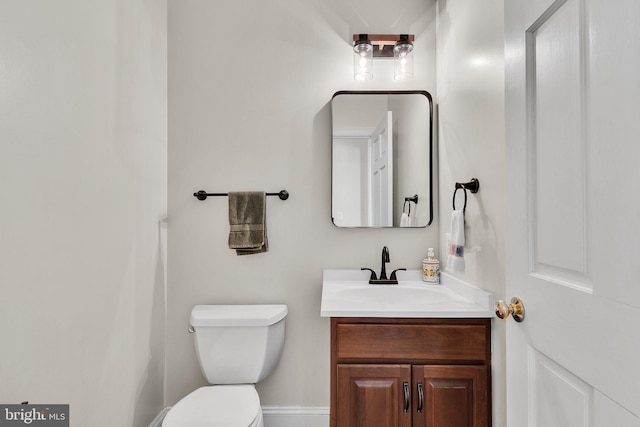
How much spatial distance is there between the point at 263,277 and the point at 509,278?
133 centimetres

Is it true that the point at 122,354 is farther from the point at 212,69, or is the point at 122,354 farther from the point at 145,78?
the point at 212,69

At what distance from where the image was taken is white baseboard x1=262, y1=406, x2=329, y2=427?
1.92 metres

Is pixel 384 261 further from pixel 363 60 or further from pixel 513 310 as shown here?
pixel 363 60

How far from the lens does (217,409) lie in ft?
4.58

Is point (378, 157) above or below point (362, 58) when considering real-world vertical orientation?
below

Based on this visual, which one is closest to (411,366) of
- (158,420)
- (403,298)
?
(403,298)

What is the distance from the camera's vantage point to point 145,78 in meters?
1.72

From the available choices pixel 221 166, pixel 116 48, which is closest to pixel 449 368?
pixel 221 166

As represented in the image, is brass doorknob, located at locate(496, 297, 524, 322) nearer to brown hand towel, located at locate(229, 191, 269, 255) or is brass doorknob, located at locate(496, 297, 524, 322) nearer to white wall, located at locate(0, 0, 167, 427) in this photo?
brown hand towel, located at locate(229, 191, 269, 255)

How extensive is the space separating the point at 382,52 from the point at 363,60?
13 cm

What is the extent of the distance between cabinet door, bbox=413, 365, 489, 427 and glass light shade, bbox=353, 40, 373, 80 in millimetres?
1554

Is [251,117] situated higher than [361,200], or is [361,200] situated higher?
[251,117]

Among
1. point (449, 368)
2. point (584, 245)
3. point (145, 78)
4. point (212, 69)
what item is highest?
point (212, 69)

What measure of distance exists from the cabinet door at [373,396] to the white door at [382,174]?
83cm
